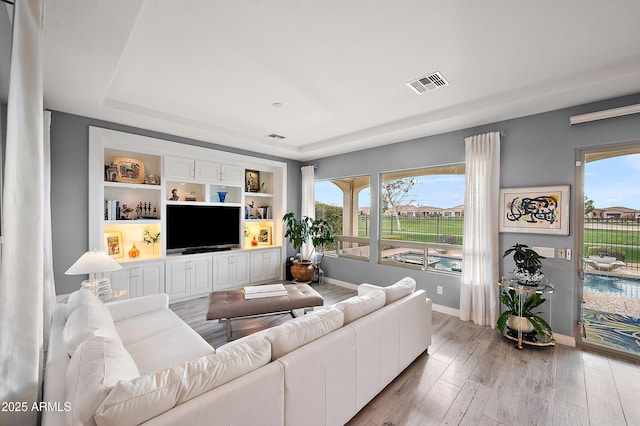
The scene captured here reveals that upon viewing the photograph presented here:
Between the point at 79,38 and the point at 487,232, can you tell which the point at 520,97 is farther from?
the point at 79,38

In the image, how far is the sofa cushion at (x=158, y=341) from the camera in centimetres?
180

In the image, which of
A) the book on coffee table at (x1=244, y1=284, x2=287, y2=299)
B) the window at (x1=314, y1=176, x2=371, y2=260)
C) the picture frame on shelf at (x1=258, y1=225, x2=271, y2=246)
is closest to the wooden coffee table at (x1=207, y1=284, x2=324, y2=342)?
the book on coffee table at (x1=244, y1=284, x2=287, y2=299)

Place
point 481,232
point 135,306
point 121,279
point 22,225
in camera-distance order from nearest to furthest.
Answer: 1. point 22,225
2. point 135,306
3. point 481,232
4. point 121,279

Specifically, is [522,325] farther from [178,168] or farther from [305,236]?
[178,168]

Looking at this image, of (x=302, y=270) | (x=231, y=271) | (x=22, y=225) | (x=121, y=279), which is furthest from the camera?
(x=302, y=270)

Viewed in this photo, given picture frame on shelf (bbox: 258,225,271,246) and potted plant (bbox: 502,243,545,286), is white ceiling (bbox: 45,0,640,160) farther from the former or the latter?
picture frame on shelf (bbox: 258,225,271,246)

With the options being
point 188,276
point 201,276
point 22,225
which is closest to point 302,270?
point 201,276

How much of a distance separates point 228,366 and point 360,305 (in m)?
1.04

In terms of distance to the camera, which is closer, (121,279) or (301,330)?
(301,330)

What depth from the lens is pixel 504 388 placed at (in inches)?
85.0

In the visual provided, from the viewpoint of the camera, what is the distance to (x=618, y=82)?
2383mm

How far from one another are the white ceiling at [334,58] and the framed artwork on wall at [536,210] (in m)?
0.93

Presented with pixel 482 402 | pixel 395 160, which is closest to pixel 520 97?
pixel 395 160

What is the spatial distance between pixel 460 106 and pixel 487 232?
158 cm
